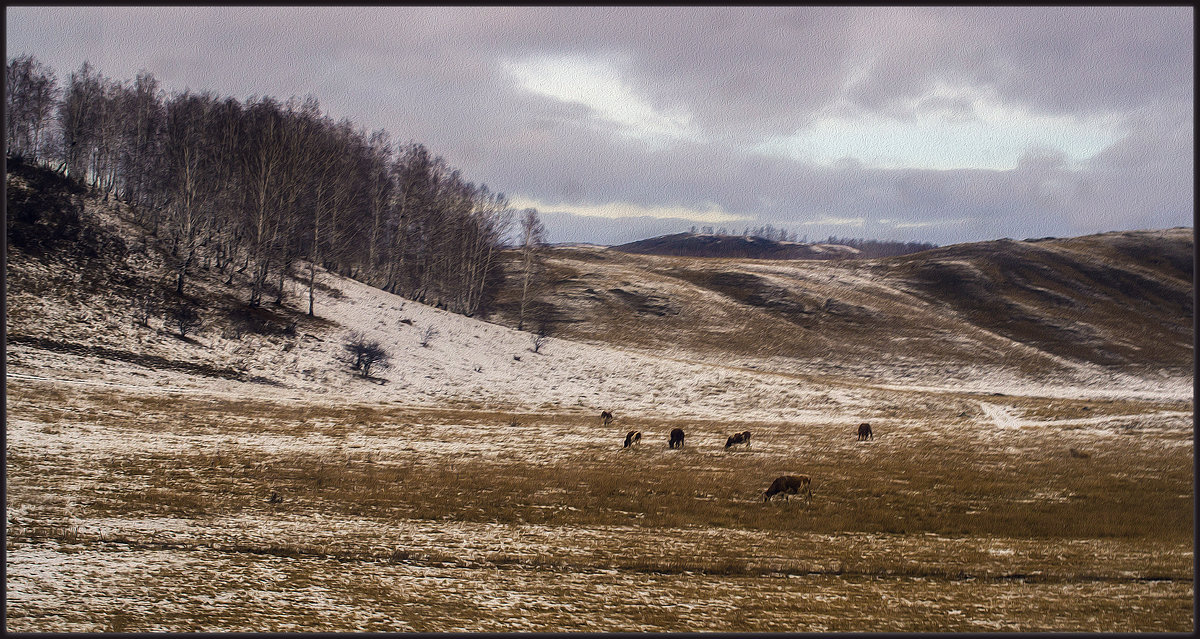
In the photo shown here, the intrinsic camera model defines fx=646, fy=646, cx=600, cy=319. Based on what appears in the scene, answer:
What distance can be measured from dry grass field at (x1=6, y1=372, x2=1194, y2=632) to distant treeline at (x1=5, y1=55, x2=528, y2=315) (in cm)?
2606

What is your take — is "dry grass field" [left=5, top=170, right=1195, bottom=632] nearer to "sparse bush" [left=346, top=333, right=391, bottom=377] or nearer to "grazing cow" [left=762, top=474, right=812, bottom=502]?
"grazing cow" [left=762, top=474, right=812, bottom=502]

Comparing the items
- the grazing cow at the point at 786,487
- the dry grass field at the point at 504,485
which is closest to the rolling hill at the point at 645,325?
the dry grass field at the point at 504,485

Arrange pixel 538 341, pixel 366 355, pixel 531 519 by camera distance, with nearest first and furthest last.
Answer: pixel 531 519, pixel 366 355, pixel 538 341

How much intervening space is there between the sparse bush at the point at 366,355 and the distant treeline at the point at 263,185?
6262 millimetres

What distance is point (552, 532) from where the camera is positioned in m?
15.1

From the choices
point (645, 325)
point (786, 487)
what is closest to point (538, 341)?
point (645, 325)

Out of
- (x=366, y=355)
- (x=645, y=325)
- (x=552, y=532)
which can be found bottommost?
(x=552, y=532)

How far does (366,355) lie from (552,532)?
1215 inches

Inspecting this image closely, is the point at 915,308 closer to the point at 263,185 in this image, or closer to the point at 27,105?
the point at 263,185

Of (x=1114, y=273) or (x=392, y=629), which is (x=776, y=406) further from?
(x=1114, y=273)

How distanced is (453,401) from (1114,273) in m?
110

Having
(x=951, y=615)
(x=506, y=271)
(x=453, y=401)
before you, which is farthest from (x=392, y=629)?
(x=506, y=271)

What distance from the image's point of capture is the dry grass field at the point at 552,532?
11000 millimetres

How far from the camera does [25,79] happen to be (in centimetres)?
6575
